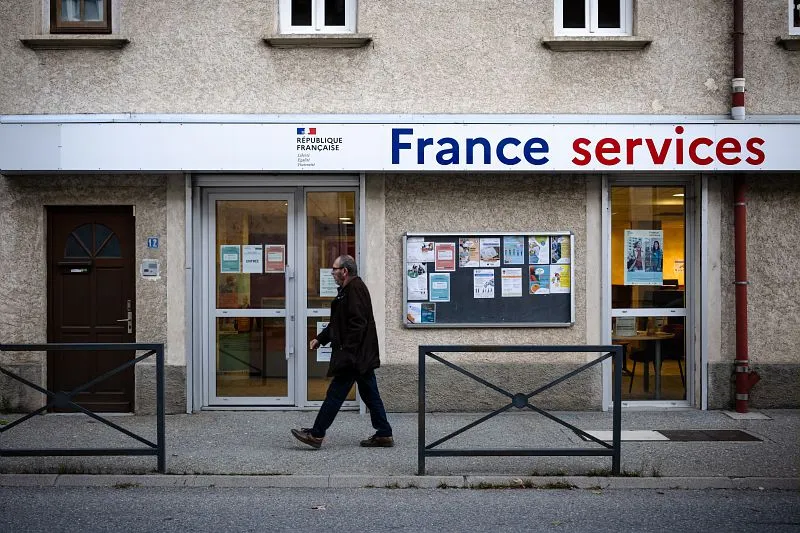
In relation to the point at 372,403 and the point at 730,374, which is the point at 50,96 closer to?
the point at 372,403

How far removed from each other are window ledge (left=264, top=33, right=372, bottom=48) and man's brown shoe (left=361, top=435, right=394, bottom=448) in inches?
176

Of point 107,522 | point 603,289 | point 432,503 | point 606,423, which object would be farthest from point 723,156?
point 107,522

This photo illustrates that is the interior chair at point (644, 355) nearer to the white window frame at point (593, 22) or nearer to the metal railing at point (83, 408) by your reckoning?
the white window frame at point (593, 22)

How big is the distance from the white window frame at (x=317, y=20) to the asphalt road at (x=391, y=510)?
5.46m

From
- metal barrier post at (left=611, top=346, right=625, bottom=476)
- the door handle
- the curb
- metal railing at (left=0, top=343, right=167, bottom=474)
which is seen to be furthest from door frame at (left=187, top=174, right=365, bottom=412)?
metal barrier post at (left=611, top=346, right=625, bottom=476)

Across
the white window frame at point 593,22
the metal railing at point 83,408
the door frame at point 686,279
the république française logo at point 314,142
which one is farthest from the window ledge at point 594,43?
the metal railing at point 83,408

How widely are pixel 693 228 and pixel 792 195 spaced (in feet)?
3.87

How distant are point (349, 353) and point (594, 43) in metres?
4.68

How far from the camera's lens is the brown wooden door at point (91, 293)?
30.3 ft

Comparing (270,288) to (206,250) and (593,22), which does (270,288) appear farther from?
(593,22)

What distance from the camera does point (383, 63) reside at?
907cm

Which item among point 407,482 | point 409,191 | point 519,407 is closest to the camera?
point 407,482

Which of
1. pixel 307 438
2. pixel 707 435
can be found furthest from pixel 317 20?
pixel 707 435

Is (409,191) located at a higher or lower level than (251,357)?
higher
